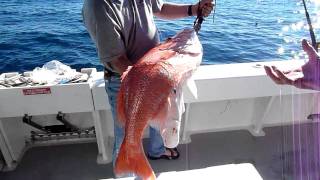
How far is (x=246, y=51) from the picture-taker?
8.86 m

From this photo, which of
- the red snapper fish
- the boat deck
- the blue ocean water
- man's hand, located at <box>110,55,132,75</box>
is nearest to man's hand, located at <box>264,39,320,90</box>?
the red snapper fish

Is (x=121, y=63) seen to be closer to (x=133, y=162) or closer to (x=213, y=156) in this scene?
(x=133, y=162)

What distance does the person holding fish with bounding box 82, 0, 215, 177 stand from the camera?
242 centimetres

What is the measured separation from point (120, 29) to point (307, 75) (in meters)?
1.32

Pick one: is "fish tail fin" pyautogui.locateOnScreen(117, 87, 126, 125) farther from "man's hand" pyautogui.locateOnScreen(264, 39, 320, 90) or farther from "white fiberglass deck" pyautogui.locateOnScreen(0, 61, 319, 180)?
"white fiberglass deck" pyautogui.locateOnScreen(0, 61, 319, 180)

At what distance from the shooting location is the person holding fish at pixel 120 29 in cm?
242

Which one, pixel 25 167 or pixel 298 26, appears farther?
pixel 298 26

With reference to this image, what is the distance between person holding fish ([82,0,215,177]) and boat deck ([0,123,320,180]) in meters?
1.10

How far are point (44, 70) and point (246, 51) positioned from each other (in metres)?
6.08

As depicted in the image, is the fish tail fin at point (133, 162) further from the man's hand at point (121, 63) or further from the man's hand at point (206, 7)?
the man's hand at point (206, 7)

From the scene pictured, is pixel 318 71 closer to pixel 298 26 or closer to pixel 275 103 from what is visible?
pixel 275 103

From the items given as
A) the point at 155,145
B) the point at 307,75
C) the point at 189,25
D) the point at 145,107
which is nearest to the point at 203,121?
the point at 155,145

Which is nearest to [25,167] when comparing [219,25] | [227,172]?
[227,172]

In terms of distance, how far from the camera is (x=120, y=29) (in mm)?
2531
